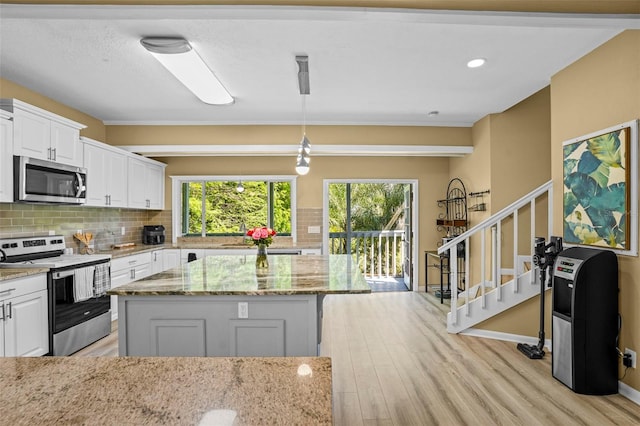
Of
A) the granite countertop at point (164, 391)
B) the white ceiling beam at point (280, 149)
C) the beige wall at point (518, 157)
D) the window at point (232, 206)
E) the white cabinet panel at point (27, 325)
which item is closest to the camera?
the granite countertop at point (164, 391)

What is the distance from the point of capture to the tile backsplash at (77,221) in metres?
3.61

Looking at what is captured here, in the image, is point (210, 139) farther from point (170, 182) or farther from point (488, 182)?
point (488, 182)

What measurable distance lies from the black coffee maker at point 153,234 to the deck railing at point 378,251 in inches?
119

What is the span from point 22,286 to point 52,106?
2.22m

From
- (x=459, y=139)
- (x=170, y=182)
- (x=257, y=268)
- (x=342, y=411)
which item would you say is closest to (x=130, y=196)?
(x=170, y=182)

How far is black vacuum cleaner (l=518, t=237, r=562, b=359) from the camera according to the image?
327cm

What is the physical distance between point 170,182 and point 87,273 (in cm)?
292

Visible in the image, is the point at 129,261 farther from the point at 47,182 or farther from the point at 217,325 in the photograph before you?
the point at 217,325

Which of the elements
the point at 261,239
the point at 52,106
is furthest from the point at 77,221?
the point at 261,239

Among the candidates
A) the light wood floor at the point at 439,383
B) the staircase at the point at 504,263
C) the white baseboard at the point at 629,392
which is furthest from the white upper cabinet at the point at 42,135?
the white baseboard at the point at 629,392

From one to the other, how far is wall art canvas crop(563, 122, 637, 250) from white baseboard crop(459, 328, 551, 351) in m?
1.12

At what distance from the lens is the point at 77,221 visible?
4.54 metres

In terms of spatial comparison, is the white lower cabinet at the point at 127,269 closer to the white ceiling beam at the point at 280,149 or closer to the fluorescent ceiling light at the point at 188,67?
the white ceiling beam at the point at 280,149

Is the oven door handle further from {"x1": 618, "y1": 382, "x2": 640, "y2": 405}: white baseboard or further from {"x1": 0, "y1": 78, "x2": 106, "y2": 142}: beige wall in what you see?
{"x1": 618, "y1": 382, "x2": 640, "y2": 405}: white baseboard
